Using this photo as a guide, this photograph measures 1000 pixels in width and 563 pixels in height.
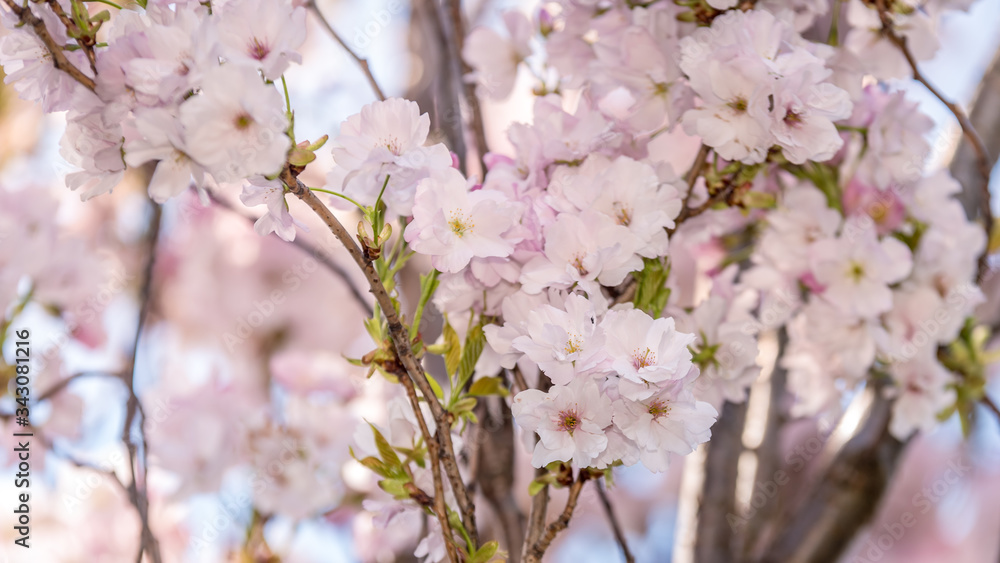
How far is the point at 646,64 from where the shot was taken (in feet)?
1.56

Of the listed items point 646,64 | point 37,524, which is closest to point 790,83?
point 646,64

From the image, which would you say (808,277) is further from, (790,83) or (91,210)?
(91,210)

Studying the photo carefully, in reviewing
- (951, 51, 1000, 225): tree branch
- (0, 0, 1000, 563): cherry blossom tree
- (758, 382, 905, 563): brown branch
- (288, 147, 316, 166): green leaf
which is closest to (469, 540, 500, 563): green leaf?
(0, 0, 1000, 563): cherry blossom tree

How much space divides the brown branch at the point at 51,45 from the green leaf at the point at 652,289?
0.97 feet

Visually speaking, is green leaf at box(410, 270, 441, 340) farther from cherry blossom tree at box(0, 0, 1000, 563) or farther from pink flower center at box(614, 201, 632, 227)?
pink flower center at box(614, 201, 632, 227)

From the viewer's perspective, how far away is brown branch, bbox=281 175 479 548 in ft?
1.05

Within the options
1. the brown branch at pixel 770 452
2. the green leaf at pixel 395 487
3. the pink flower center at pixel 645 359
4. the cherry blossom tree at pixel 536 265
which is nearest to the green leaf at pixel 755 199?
the cherry blossom tree at pixel 536 265

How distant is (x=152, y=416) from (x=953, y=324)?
38.7 inches

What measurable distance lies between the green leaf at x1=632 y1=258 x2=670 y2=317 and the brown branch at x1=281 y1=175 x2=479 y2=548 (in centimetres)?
13

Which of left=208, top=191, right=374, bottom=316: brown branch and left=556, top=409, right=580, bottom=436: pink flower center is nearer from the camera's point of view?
left=556, top=409, right=580, bottom=436: pink flower center

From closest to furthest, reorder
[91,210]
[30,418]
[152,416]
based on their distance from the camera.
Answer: [30,418]
[152,416]
[91,210]

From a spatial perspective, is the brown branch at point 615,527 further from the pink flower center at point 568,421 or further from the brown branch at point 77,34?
the brown branch at point 77,34

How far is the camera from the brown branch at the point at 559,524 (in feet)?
1.19

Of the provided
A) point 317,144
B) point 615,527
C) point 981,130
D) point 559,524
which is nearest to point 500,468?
point 615,527
